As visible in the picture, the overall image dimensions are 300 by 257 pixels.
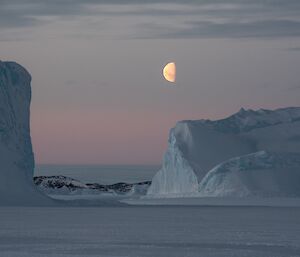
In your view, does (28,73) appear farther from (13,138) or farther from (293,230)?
(293,230)

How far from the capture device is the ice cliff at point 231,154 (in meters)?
68.8

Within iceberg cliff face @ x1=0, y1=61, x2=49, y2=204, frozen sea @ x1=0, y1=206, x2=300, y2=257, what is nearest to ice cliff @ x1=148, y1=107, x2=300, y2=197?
frozen sea @ x1=0, y1=206, x2=300, y2=257

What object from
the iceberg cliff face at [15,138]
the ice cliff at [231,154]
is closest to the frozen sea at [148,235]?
the iceberg cliff face at [15,138]

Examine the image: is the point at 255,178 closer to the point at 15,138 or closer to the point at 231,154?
the point at 231,154

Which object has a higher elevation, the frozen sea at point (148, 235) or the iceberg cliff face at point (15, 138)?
the iceberg cliff face at point (15, 138)

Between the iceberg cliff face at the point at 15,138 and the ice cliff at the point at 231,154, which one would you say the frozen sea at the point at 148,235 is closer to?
the iceberg cliff face at the point at 15,138

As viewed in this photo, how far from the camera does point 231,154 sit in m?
80.1

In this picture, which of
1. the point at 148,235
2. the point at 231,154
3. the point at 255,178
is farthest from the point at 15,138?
the point at 231,154

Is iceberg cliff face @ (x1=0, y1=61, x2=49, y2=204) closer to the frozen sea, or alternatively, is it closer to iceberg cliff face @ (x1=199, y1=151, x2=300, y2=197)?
the frozen sea

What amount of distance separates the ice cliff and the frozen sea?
15.6 m

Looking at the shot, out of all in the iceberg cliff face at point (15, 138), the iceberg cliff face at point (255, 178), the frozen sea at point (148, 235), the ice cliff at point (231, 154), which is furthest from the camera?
the ice cliff at point (231, 154)

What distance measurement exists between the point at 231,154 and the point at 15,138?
3113 centimetres

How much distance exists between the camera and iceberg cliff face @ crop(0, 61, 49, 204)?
51.2 m

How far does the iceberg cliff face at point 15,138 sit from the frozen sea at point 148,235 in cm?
136
